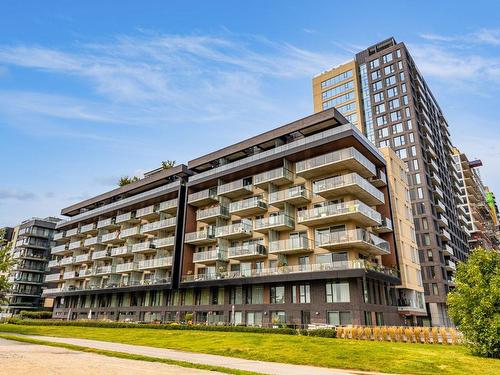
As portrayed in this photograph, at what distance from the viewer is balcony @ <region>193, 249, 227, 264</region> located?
46500 mm

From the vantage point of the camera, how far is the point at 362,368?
682 inches

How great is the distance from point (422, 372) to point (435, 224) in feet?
197

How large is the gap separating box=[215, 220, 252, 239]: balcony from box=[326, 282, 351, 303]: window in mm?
11684

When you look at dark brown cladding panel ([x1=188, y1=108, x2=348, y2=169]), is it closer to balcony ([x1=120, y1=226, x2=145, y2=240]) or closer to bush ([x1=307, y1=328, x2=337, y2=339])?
balcony ([x1=120, y1=226, x2=145, y2=240])

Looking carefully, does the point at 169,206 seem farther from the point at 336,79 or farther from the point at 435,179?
the point at 435,179

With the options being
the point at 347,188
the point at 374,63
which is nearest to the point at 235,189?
the point at 347,188

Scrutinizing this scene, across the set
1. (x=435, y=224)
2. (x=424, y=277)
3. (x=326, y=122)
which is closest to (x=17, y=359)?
(x=326, y=122)

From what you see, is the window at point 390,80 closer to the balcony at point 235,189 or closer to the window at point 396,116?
the window at point 396,116

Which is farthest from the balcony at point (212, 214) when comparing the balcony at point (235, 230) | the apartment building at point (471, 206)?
the apartment building at point (471, 206)

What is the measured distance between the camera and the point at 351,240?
1435 inches

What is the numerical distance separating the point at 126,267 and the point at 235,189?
2348 cm

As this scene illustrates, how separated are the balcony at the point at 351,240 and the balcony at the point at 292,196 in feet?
15.4

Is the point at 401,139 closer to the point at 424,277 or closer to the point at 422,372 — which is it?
the point at 424,277

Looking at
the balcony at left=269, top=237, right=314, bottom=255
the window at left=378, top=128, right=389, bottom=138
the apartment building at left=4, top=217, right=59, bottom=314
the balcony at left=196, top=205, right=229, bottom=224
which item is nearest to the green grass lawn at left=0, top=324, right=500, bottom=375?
the balcony at left=269, top=237, right=314, bottom=255
